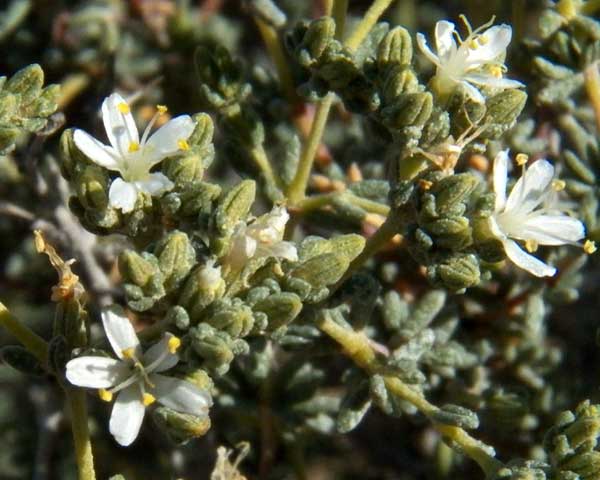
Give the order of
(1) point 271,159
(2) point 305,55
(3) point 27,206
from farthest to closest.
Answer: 1. (1) point 271,159
2. (3) point 27,206
3. (2) point 305,55

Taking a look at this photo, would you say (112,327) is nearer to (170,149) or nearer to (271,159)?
(170,149)

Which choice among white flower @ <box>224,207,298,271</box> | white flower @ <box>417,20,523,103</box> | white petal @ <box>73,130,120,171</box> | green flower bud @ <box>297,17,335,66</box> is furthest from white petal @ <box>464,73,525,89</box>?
white petal @ <box>73,130,120,171</box>

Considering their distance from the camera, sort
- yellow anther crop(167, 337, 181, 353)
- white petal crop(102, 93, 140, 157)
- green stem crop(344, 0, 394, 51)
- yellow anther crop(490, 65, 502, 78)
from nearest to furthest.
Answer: yellow anther crop(167, 337, 181, 353) < white petal crop(102, 93, 140, 157) < yellow anther crop(490, 65, 502, 78) < green stem crop(344, 0, 394, 51)

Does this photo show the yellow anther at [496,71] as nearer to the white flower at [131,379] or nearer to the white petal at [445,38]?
the white petal at [445,38]

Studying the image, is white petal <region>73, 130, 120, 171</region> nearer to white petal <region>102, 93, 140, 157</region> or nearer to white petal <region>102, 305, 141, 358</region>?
white petal <region>102, 93, 140, 157</region>

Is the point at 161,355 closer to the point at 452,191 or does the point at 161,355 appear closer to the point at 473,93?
the point at 452,191

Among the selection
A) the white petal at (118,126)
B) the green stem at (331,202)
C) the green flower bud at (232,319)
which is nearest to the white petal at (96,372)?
the green flower bud at (232,319)

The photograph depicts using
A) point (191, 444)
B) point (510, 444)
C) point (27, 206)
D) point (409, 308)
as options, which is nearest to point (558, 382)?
point (510, 444)
